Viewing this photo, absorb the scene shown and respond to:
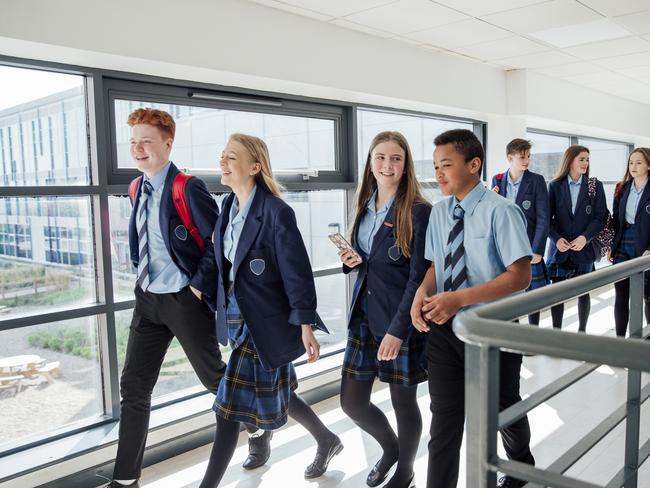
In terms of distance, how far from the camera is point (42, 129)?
297 cm

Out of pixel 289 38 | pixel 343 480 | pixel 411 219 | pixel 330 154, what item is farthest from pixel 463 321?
pixel 330 154

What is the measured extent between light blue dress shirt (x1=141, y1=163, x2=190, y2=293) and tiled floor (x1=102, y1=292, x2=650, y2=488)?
3.38ft

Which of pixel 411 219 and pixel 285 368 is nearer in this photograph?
pixel 411 219

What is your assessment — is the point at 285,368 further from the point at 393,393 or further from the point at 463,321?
the point at 463,321

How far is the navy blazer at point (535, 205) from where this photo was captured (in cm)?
454

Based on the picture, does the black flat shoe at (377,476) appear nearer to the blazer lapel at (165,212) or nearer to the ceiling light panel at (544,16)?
the blazer lapel at (165,212)

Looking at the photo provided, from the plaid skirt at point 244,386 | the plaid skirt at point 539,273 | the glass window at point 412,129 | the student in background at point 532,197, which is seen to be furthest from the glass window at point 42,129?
the plaid skirt at point 539,273

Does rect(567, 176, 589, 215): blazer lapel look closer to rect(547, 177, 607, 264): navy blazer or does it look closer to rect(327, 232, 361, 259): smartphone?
rect(547, 177, 607, 264): navy blazer

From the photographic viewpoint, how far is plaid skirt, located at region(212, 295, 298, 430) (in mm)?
2424

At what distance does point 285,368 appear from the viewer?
2.57 metres

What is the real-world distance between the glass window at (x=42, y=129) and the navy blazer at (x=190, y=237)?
2.21ft

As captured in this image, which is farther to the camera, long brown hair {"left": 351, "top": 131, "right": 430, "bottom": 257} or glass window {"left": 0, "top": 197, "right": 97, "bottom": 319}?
glass window {"left": 0, "top": 197, "right": 97, "bottom": 319}

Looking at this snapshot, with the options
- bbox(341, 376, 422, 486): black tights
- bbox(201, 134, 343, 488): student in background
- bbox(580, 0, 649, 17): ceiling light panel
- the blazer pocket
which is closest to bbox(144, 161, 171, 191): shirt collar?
bbox(201, 134, 343, 488): student in background

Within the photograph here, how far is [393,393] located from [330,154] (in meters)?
2.42
